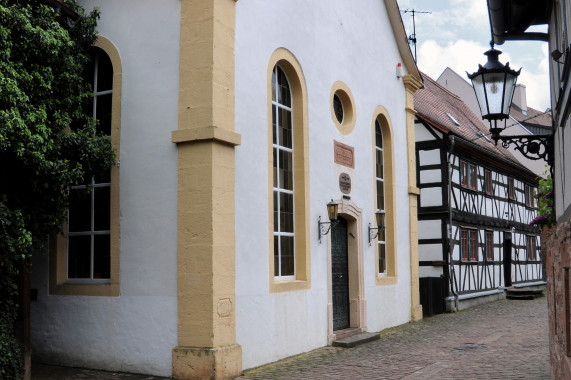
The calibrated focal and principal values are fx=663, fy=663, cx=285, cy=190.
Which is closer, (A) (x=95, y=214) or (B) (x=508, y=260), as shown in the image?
(A) (x=95, y=214)

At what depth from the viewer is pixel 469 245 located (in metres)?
Result: 22.0

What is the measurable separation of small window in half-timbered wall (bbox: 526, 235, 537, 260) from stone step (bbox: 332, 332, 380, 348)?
19.0 meters

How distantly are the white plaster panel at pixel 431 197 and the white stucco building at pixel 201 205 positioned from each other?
8.44 m

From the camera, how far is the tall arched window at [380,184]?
15227mm

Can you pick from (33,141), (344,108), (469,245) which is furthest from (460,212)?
(33,141)

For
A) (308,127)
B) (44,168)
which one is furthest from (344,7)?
(44,168)

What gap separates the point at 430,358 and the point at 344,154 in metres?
4.40

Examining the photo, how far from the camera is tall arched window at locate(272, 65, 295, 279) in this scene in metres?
11.0

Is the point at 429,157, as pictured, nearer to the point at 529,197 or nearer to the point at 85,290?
the point at 529,197

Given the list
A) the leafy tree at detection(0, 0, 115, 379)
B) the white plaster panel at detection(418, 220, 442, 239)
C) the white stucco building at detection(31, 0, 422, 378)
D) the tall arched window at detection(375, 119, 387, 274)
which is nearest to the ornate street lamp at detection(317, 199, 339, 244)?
the white stucco building at detection(31, 0, 422, 378)

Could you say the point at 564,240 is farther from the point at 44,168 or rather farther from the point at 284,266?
the point at 284,266

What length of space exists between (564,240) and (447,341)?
28.1 ft

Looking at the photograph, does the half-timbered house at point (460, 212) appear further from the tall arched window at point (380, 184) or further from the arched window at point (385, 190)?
the tall arched window at point (380, 184)

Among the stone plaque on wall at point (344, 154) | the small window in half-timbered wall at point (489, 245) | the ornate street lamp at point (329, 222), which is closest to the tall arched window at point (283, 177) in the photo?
the ornate street lamp at point (329, 222)
